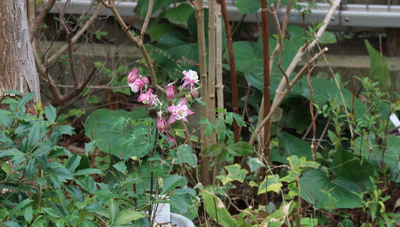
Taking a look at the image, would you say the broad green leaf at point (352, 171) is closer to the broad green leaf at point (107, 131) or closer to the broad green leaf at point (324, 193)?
the broad green leaf at point (324, 193)

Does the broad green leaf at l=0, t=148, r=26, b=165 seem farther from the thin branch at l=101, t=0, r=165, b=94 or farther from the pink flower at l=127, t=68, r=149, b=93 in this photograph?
the thin branch at l=101, t=0, r=165, b=94

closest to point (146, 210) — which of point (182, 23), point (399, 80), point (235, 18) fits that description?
point (182, 23)

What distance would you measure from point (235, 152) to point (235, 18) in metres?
1.55

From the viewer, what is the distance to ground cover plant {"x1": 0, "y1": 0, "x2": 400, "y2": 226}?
6.20ft

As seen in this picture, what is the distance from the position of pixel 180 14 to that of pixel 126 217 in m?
2.34

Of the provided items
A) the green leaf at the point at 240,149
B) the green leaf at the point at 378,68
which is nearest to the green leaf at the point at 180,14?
the green leaf at the point at 378,68

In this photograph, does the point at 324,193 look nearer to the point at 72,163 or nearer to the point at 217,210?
the point at 217,210

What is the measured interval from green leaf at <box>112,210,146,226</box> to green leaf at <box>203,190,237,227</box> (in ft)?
1.62

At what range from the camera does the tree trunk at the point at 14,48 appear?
238cm

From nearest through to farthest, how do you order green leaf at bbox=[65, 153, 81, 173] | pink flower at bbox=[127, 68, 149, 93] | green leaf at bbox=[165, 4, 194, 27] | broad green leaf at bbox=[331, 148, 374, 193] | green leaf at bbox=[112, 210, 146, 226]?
green leaf at bbox=[112, 210, 146, 226] → green leaf at bbox=[65, 153, 81, 173] → pink flower at bbox=[127, 68, 149, 93] → broad green leaf at bbox=[331, 148, 374, 193] → green leaf at bbox=[165, 4, 194, 27]

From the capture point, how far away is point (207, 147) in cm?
297

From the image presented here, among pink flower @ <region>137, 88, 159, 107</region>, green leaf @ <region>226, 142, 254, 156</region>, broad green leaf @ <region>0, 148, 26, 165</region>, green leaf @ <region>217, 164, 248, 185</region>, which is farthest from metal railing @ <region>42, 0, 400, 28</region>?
broad green leaf @ <region>0, 148, 26, 165</region>

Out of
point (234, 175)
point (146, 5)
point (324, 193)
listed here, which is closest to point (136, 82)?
point (234, 175)

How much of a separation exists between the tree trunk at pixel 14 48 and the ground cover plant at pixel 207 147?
0.13 meters
